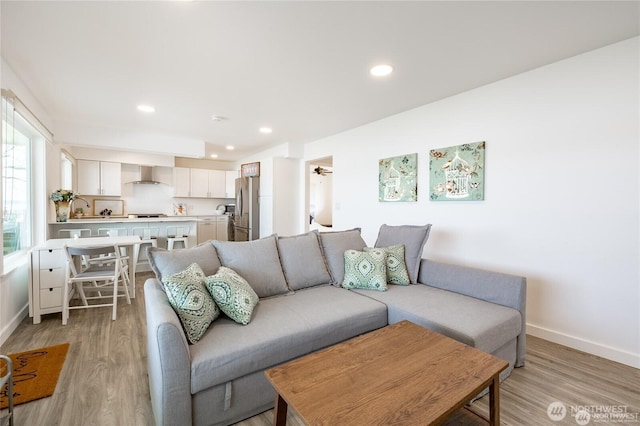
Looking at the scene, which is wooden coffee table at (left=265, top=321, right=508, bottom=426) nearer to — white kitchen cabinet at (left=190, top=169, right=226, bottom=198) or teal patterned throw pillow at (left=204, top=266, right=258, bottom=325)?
teal patterned throw pillow at (left=204, top=266, right=258, bottom=325)

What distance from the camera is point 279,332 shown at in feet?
5.43

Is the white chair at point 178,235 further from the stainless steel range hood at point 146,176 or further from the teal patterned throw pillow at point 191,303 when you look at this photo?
the teal patterned throw pillow at point 191,303

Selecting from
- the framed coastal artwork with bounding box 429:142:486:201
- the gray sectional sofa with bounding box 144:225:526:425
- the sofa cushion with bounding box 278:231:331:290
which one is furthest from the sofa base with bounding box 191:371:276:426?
the framed coastal artwork with bounding box 429:142:486:201

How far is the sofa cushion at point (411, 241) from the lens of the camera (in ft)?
8.80

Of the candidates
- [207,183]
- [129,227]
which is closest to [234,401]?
[129,227]

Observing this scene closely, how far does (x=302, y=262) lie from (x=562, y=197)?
2224 mm

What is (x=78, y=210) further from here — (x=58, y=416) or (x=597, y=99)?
(x=597, y=99)

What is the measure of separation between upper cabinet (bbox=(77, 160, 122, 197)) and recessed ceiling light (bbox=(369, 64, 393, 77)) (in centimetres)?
564

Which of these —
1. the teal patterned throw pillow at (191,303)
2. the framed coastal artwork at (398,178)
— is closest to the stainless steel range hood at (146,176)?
the framed coastal artwork at (398,178)

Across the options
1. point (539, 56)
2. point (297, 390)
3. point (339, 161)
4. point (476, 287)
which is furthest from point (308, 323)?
point (339, 161)

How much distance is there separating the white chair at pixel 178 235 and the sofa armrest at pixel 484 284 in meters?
3.88

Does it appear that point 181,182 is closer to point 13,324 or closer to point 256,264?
point 13,324

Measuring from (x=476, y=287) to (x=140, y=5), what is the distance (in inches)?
117

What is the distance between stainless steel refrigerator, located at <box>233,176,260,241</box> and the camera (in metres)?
5.74
